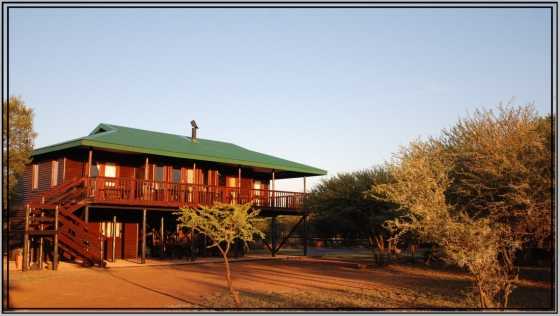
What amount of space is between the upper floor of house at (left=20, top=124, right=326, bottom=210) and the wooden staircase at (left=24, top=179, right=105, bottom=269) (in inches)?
16.0

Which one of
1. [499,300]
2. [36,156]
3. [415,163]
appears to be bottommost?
[499,300]

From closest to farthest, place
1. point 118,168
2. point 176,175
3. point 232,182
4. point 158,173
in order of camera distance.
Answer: point 118,168, point 158,173, point 176,175, point 232,182

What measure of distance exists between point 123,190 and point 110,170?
3126 mm

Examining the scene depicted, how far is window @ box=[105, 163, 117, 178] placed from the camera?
26656 mm

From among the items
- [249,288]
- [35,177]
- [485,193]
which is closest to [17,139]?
[35,177]

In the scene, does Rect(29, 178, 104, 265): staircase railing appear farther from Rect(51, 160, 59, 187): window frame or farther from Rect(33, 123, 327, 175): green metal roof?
Rect(51, 160, 59, 187): window frame

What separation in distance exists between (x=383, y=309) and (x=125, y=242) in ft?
56.6

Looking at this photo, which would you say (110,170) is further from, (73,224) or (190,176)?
(73,224)

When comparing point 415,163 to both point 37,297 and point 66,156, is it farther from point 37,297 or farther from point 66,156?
point 66,156

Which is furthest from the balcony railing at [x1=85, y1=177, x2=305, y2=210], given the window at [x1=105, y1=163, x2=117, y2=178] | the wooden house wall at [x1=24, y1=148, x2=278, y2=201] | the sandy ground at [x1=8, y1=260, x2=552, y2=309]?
the sandy ground at [x1=8, y1=260, x2=552, y2=309]

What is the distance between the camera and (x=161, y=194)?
25.8 meters

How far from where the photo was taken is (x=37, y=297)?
566 inches

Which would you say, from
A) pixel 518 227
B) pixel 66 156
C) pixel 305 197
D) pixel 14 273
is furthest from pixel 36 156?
pixel 518 227

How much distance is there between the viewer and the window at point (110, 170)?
2666 centimetres
